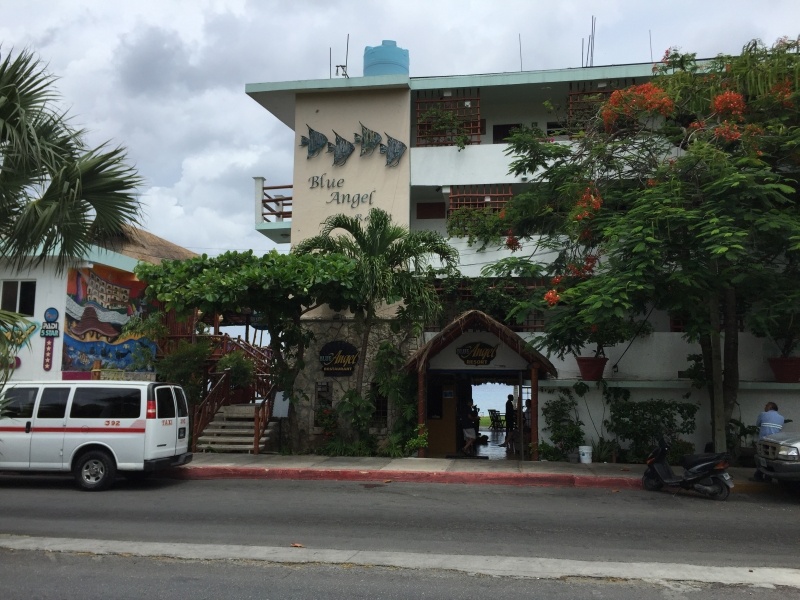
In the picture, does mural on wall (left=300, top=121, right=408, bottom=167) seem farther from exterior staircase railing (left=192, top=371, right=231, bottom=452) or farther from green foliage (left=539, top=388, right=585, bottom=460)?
green foliage (left=539, top=388, right=585, bottom=460)

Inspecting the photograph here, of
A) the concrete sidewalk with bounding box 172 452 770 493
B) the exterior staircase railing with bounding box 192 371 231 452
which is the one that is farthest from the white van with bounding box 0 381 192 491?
the exterior staircase railing with bounding box 192 371 231 452

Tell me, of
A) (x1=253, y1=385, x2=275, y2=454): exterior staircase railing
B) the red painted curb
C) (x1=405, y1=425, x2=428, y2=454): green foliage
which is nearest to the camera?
the red painted curb

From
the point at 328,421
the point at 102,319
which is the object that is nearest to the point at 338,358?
the point at 328,421

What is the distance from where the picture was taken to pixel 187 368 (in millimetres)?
19141

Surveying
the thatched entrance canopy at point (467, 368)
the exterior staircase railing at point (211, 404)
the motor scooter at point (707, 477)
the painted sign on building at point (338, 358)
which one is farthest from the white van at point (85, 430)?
the motor scooter at point (707, 477)

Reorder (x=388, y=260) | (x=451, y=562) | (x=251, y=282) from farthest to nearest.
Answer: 1. (x=388, y=260)
2. (x=251, y=282)
3. (x=451, y=562)

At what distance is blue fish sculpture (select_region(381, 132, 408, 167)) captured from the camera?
20547 millimetres

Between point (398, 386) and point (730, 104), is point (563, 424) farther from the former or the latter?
point (730, 104)

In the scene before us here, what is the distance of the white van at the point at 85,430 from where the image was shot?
13.1 meters

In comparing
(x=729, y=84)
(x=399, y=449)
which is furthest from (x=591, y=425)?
(x=729, y=84)

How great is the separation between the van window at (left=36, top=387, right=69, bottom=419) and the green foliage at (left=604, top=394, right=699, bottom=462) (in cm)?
1147

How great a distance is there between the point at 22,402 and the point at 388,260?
27.3ft

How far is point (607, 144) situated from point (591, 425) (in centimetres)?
639

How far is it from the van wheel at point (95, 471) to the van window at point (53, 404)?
93 cm
